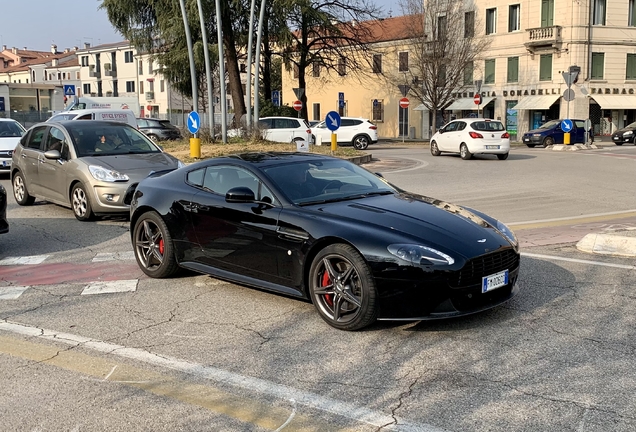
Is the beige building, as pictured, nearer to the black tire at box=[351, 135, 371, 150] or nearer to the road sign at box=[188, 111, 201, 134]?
the black tire at box=[351, 135, 371, 150]

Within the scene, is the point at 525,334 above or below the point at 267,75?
below

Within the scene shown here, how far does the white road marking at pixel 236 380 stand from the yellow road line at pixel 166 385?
146 millimetres

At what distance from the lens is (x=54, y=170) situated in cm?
1163

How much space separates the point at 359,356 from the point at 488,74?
4793 centimetres

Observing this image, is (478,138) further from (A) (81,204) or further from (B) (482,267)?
(B) (482,267)

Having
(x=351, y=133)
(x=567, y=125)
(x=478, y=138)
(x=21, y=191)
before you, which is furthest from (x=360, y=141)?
(x=21, y=191)

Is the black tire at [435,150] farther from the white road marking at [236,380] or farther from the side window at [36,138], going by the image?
the white road marking at [236,380]

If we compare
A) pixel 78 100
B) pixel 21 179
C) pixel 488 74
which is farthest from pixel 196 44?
pixel 488 74

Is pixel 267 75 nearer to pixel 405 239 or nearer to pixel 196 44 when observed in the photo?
pixel 196 44

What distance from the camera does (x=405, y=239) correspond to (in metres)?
5.30

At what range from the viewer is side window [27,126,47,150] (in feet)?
40.2

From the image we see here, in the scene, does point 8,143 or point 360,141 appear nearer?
point 8,143

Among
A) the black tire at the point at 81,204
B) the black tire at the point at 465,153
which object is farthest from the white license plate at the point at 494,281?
the black tire at the point at 465,153

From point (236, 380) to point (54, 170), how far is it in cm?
841
